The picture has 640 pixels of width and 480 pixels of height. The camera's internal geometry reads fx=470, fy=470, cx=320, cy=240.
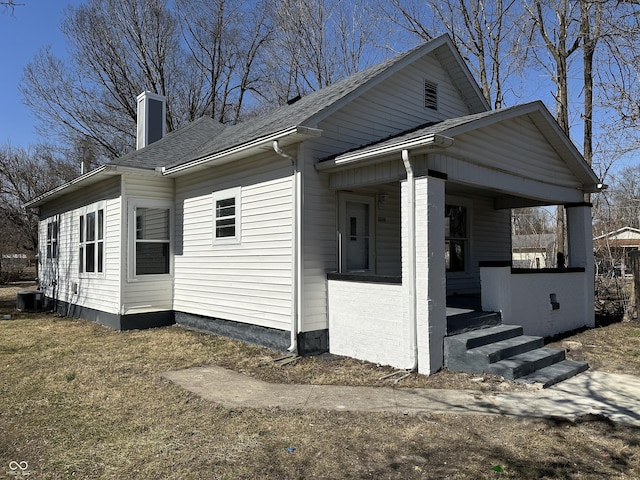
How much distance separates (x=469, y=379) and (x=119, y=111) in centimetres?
2249

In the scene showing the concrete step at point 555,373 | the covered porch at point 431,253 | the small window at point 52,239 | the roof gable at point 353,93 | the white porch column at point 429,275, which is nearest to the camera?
the concrete step at point 555,373

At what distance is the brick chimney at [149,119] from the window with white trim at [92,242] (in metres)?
3.10

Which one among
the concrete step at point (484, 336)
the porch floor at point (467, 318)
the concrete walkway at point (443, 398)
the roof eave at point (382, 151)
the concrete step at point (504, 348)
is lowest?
the concrete walkway at point (443, 398)

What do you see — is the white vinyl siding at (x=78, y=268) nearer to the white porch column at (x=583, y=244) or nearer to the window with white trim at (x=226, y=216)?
the window with white trim at (x=226, y=216)

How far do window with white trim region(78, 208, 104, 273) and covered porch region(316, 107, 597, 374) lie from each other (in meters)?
6.04

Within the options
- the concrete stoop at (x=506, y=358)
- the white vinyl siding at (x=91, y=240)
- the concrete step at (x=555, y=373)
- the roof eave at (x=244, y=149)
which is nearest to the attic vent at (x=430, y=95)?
the roof eave at (x=244, y=149)

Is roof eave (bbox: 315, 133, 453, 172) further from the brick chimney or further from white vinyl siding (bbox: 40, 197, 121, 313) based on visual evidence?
the brick chimney

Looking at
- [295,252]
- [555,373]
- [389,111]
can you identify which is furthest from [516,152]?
[295,252]

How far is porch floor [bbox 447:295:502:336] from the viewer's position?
652cm

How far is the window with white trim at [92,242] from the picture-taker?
10664 mm

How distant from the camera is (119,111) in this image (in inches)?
912

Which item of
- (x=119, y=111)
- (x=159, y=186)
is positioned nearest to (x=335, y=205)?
(x=159, y=186)

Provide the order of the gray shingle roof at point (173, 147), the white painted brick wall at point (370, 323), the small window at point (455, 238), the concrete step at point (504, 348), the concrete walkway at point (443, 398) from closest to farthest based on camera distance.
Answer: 1. the concrete walkway at point (443, 398)
2. the concrete step at point (504, 348)
3. the white painted brick wall at point (370, 323)
4. the gray shingle roof at point (173, 147)
5. the small window at point (455, 238)

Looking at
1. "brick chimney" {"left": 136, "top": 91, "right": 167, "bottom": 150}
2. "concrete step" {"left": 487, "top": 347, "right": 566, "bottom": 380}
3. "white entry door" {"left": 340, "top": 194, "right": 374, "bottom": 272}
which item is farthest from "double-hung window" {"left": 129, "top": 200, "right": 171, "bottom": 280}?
"concrete step" {"left": 487, "top": 347, "right": 566, "bottom": 380}
